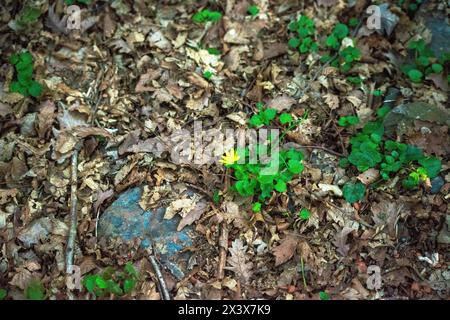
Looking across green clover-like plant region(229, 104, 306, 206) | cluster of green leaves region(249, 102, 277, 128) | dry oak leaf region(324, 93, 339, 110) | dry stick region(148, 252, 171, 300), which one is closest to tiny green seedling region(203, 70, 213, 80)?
cluster of green leaves region(249, 102, 277, 128)

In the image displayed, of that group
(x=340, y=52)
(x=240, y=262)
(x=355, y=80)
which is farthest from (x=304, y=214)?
(x=340, y=52)

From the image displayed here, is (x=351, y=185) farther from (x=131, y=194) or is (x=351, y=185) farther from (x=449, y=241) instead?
(x=131, y=194)

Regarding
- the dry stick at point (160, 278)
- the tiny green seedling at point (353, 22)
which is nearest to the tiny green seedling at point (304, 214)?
the dry stick at point (160, 278)

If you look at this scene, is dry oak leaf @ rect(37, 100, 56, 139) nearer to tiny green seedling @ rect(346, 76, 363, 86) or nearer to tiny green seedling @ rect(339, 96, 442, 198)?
tiny green seedling @ rect(339, 96, 442, 198)

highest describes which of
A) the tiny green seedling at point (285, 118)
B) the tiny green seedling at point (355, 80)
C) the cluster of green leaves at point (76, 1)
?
the cluster of green leaves at point (76, 1)

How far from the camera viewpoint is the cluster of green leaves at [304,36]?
460 cm

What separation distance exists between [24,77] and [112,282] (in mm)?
2297

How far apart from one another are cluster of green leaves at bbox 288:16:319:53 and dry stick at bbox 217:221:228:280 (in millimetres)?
2152

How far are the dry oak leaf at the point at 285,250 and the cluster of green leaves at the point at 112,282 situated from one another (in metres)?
1.11

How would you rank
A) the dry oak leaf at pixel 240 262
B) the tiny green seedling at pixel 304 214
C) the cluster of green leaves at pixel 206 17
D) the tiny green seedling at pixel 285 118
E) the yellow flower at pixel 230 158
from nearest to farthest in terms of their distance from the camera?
the dry oak leaf at pixel 240 262, the tiny green seedling at pixel 304 214, the yellow flower at pixel 230 158, the tiny green seedling at pixel 285 118, the cluster of green leaves at pixel 206 17

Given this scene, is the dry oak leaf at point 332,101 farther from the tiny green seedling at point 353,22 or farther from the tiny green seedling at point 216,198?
the tiny green seedling at point 216,198

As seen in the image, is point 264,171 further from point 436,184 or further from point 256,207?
point 436,184

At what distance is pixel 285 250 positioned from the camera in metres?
3.47

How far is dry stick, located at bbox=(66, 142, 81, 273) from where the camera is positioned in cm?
342
